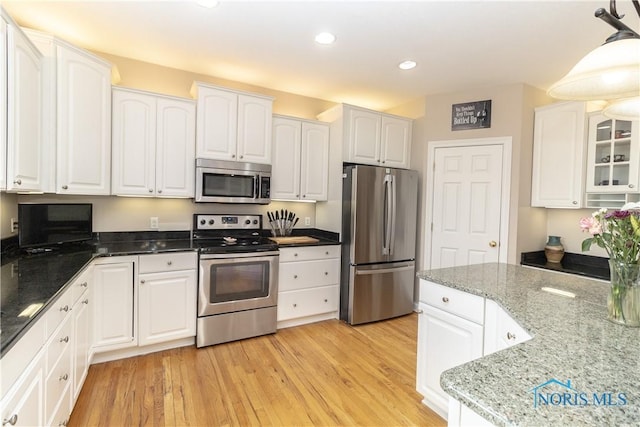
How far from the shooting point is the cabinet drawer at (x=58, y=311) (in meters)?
1.40

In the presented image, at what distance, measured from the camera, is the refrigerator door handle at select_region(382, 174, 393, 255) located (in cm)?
349

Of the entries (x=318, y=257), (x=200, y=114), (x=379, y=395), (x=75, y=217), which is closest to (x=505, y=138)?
(x=318, y=257)

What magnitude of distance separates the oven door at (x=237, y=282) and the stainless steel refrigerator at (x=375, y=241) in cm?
85

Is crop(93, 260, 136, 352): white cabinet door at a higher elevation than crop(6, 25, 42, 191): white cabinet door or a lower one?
lower

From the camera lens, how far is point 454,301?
5.93 ft

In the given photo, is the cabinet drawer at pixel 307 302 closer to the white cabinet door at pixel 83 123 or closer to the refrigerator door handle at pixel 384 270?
the refrigerator door handle at pixel 384 270

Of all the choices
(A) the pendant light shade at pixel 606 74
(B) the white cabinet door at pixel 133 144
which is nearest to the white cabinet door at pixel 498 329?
(A) the pendant light shade at pixel 606 74

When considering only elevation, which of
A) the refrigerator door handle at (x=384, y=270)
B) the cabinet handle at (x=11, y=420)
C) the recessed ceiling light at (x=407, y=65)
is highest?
the recessed ceiling light at (x=407, y=65)

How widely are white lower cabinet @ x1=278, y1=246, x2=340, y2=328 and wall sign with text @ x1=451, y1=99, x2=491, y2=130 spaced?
1953 millimetres

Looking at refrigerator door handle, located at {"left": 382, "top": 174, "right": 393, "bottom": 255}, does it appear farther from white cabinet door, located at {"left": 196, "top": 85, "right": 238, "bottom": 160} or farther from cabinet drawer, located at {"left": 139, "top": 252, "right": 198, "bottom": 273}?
cabinet drawer, located at {"left": 139, "top": 252, "right": 198, "bottom": 273}

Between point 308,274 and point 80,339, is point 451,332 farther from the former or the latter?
point 80,339

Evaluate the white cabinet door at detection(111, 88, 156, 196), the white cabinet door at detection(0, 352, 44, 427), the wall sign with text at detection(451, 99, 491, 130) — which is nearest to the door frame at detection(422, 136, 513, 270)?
the wall sign with text at detection(451, 99, 491, 130)

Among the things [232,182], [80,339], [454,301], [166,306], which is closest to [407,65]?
[232,182]

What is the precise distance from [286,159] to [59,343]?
245 cm
